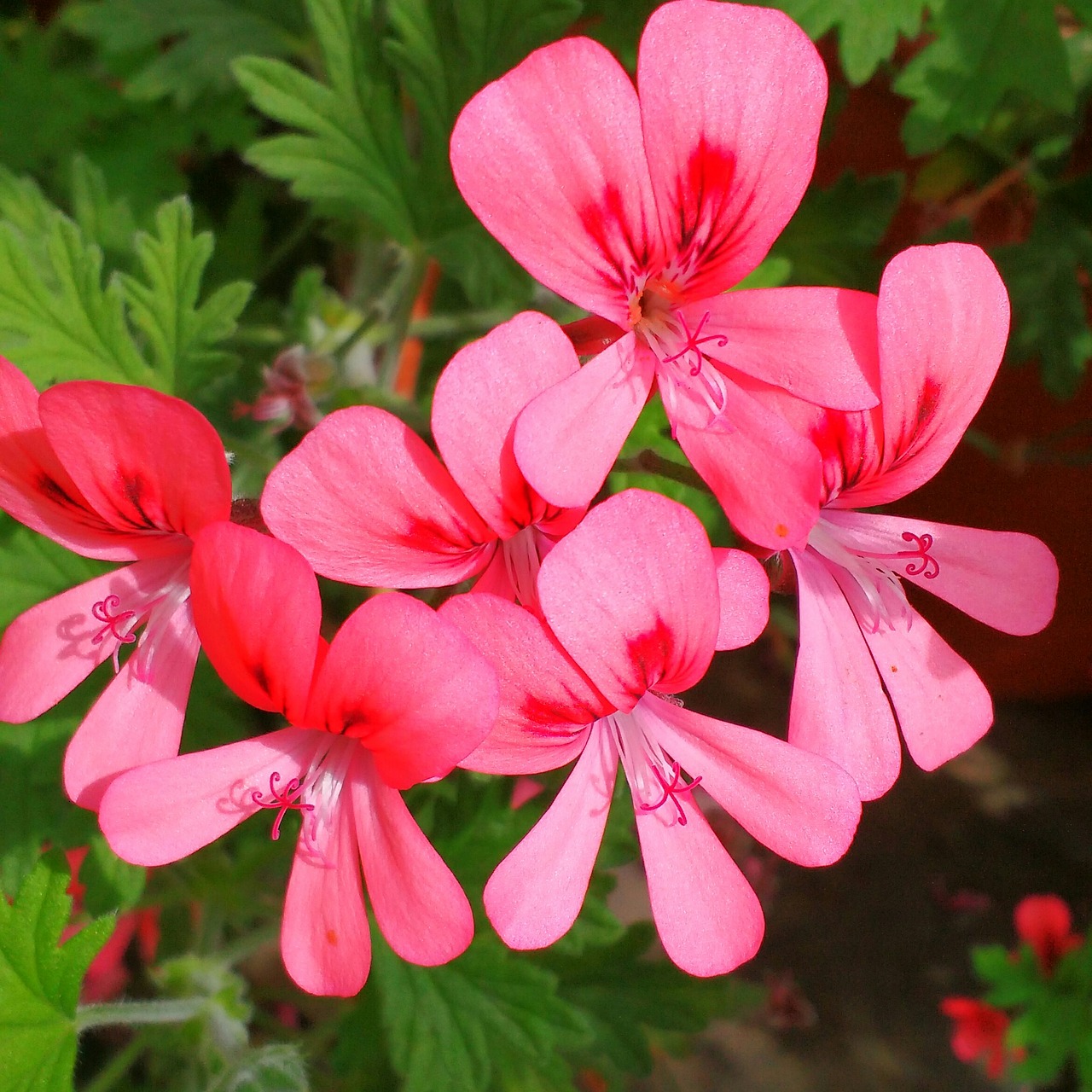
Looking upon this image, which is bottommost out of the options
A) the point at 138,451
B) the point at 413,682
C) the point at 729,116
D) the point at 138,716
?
the point at 138,716

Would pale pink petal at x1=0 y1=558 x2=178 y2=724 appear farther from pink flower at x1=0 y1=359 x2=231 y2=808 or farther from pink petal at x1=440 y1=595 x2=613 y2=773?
pink petal at x1=440 y1=595 x2=613 y2=773

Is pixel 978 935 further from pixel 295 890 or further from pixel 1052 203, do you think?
pixel 295 890

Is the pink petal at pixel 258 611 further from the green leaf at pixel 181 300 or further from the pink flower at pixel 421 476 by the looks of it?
the green leaf at pixel 181 300

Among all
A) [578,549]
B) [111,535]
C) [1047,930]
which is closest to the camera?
[578,549]

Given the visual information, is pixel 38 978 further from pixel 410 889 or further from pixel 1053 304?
pixel 1053 304

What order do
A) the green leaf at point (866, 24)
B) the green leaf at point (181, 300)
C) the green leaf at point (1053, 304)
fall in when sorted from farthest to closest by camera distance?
1. the green leaf at point (1053, 304)
2. the green leaf at point (866, 24)
3. the green leaf at point (181, 300)

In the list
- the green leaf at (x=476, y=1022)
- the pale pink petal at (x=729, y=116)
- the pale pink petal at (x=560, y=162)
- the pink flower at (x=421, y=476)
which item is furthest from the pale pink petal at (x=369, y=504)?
the green leaf at (x=476, y=1022)

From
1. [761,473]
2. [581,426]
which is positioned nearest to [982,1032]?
[761,473]
